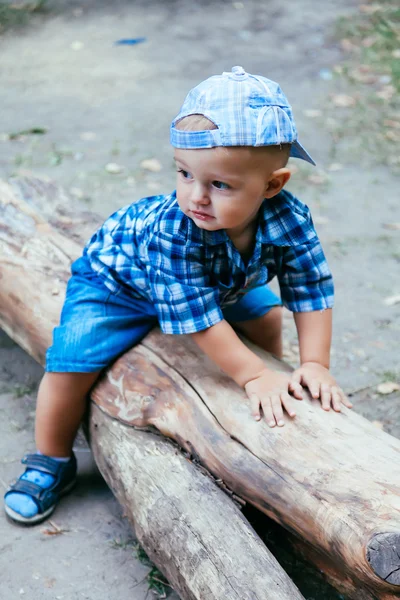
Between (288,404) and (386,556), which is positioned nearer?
(386,556)

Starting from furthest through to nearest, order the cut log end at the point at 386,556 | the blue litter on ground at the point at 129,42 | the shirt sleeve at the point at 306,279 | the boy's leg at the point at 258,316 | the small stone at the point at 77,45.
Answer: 1. the blue litter on ground at the point at 129,42
2. the small stone at the point at 77,45
3. the boy's leg at the point at 258,316
4. the shirt sleeve at the point at 306,279
5. the cut log end at the point at 386,556

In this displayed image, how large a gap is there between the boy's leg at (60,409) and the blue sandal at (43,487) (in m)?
0.04

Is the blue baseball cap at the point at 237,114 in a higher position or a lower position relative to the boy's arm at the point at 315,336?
higher

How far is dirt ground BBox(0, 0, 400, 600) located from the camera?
8.47 feet

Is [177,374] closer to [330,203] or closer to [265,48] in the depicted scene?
[330,203]

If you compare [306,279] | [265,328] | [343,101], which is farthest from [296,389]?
[343,101]

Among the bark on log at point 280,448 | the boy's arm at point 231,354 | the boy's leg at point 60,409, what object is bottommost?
the boy's leg at point 60,409

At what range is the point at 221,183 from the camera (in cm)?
212

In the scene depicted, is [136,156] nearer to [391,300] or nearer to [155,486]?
[391,300]

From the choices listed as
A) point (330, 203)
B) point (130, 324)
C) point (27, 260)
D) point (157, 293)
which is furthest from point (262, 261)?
point (330, 203)

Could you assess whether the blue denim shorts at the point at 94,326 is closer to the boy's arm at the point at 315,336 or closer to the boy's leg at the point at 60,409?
the boy's leg at the point at 60,409

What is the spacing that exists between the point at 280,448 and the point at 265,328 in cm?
86

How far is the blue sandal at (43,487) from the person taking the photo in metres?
2.65

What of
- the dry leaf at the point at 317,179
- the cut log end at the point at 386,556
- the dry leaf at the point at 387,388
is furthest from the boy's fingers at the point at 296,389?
the dry leaf at the point at 317,179
